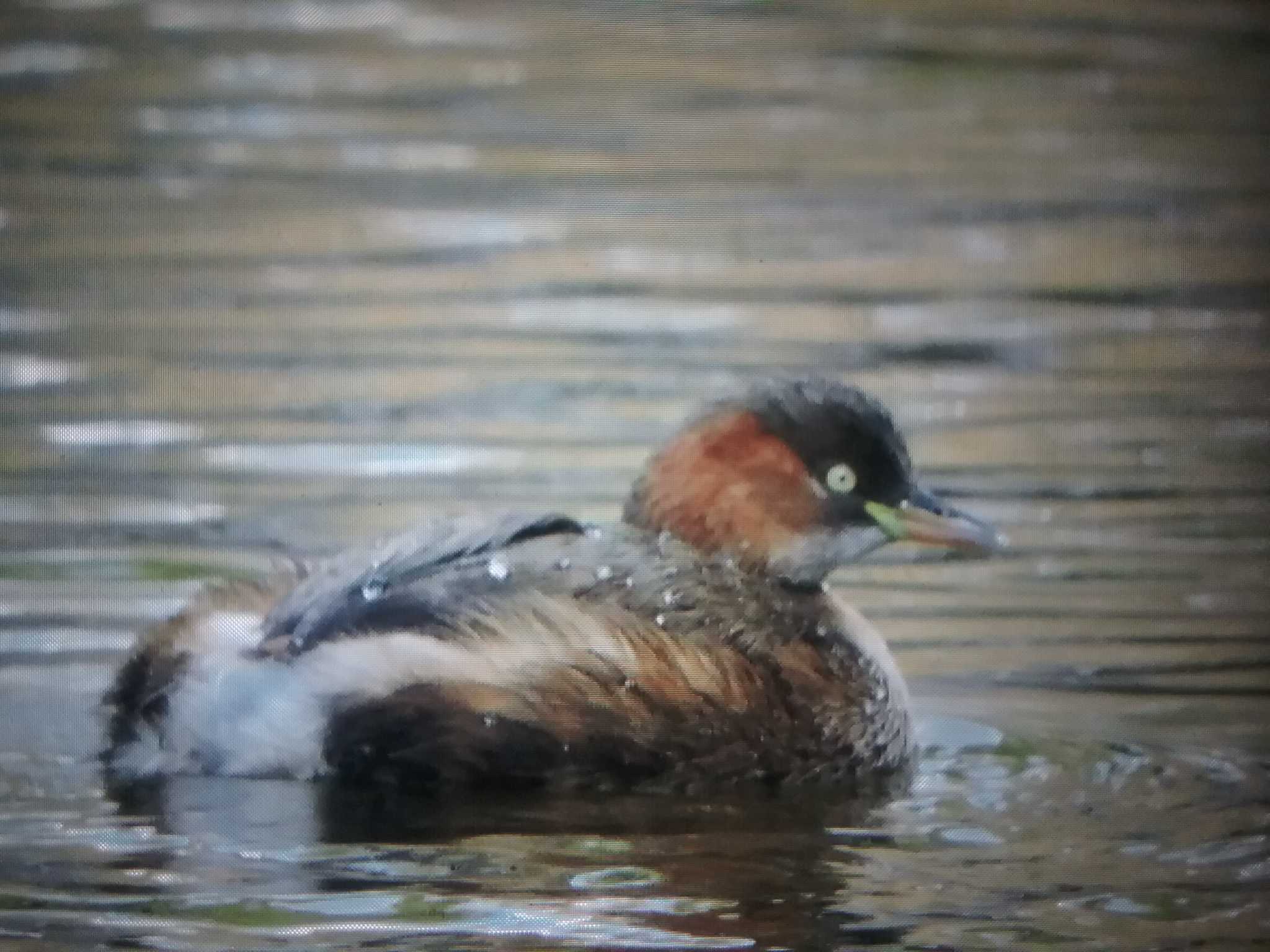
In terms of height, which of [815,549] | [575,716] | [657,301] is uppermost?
[657,301]

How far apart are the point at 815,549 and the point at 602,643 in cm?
32

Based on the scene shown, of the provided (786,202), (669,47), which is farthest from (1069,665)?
(669,47)

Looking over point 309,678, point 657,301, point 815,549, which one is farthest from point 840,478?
point 309,678

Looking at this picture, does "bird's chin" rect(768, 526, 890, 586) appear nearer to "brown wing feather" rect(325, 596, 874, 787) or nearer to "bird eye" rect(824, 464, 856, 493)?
"bird eye" rect(824, 464, 856, 493)

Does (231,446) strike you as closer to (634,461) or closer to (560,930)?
(634,461)

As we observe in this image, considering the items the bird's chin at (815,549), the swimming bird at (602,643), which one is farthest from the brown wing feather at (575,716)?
the bird's chin at (815,549)

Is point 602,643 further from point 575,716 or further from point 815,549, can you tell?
point 815,549

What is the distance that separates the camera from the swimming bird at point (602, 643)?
2021 mm

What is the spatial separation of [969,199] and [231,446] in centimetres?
93

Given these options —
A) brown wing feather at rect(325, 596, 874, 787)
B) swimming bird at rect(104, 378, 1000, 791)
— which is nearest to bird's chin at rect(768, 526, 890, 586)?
swimming bird at rect(104, 378, 1000, 791)

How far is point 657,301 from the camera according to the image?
218 cm

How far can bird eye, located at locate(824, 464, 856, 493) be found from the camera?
221 cm

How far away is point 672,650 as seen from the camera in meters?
2.07

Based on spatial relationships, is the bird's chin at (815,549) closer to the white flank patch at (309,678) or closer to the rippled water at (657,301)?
the rippled water at (657,301)
